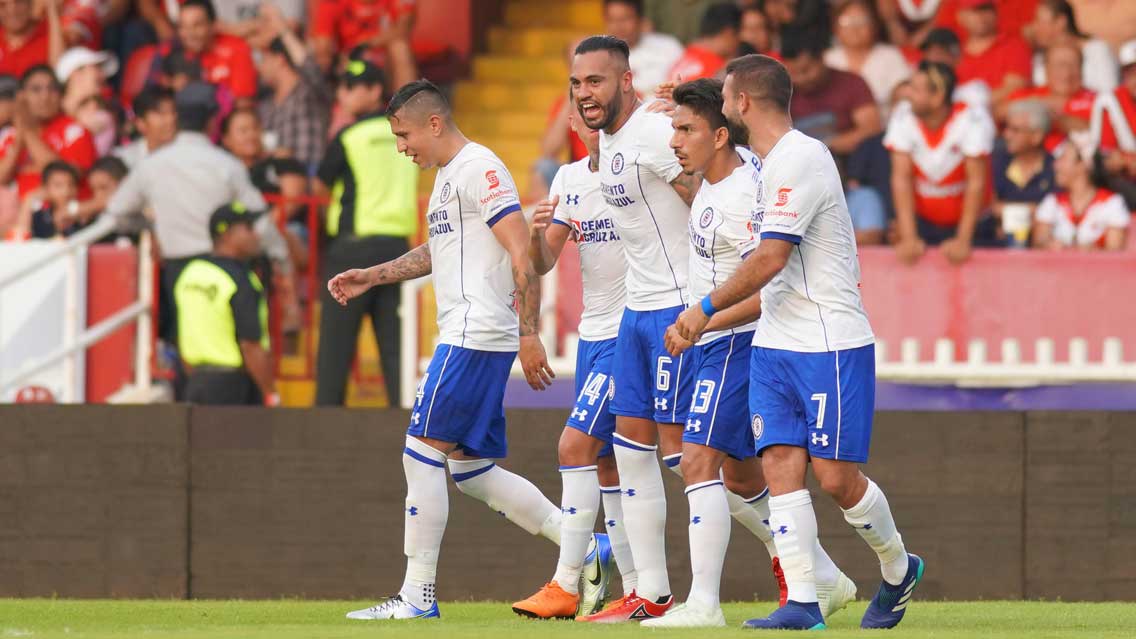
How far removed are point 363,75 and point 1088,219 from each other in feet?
15.9

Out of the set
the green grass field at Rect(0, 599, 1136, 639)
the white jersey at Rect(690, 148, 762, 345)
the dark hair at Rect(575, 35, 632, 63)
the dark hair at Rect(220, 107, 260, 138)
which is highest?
the dark hair at Rect(220, 107, 260, 138)

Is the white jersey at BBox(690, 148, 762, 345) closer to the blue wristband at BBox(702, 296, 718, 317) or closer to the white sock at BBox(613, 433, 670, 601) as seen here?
the blue wristband at BBox(702, 296, 718, 317)

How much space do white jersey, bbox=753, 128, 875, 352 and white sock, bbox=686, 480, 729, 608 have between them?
68 cm

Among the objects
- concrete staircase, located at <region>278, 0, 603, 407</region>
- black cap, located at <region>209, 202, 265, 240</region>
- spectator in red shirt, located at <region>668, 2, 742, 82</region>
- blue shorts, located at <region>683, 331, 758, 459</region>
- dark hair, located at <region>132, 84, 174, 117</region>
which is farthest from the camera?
concrete staircase, located at <region>278, 0, 603, 407</region>

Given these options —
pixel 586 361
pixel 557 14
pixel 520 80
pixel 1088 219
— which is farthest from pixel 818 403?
pixel 557 14

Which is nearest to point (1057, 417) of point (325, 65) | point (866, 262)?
point (866, 262)

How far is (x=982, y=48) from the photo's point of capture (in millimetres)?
14484

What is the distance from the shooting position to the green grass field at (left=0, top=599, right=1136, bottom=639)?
7.72 meters

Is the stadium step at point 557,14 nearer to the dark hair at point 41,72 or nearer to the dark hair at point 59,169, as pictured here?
the dark hair at point 41,72

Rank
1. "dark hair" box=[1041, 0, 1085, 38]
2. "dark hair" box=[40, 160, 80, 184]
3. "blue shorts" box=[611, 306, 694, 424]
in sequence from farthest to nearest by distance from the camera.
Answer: "dark hair" box=[40, 160, 80, 184] < "dark hair" box=[1041, 0, 1085, 38] < "blue shorts" box=[611, 306, 694, 424]

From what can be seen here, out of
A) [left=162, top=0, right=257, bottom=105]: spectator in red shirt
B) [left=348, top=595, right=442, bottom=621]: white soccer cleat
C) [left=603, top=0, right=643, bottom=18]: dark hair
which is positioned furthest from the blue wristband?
[left=162, top=0, right=257, bottom=105]: spectator in red shirt

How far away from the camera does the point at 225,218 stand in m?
12.7

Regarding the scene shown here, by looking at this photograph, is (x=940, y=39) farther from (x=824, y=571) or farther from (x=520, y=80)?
(x=824, y=571)

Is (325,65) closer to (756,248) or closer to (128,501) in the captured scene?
(128,501)
